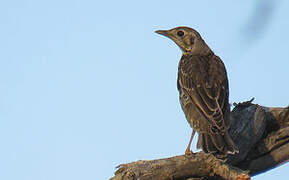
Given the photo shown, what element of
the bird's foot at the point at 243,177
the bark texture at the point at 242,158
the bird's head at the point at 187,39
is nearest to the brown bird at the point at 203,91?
the bird's head at the point at 187,39

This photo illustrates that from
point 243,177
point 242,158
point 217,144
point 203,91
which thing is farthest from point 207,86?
point 243,177

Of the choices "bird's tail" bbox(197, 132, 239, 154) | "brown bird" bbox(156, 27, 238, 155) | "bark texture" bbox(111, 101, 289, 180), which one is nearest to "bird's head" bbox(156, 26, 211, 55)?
"brown bird" bbox(156, 27, 238, 155)

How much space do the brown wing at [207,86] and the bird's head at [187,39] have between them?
1.09 ft

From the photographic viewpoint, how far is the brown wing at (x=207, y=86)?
7281 mm

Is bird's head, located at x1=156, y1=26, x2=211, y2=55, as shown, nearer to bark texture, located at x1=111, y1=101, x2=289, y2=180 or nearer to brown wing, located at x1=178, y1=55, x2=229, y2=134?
brown wing, located at x1=178, y1=55, x2=229, y2=134

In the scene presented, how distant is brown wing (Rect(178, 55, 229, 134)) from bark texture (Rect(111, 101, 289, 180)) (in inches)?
9.5

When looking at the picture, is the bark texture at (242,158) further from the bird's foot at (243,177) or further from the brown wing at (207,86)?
the brown wing at (207,86)

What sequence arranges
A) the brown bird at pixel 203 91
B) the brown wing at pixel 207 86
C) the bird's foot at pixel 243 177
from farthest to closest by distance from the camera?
the brown wing at pixel 207 86 < the brown bird at pixel 203 91 < the bird's foot at pixel 243 177

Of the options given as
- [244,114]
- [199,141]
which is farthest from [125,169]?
[244,114]

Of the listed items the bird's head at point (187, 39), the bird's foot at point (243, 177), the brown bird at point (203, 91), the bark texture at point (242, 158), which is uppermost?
the bird's head at point (187, 39)

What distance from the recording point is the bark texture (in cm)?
562

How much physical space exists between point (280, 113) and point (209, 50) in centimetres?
273

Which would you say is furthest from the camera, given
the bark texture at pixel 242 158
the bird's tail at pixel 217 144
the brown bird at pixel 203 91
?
the brown bird at pixel 203 91

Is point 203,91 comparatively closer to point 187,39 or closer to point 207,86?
point 207,86
